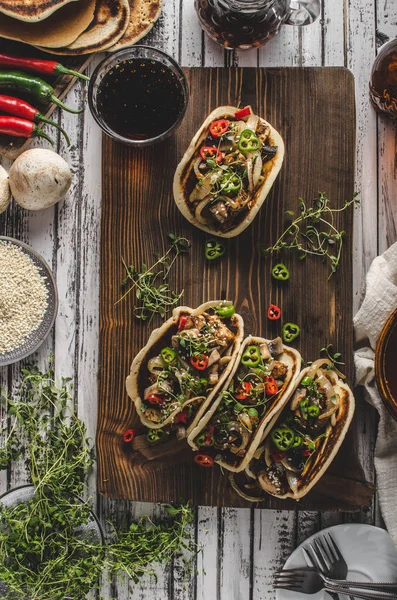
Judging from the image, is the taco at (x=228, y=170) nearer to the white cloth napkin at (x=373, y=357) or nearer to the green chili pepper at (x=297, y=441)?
the white cloth napkin at (x=373, y=357)

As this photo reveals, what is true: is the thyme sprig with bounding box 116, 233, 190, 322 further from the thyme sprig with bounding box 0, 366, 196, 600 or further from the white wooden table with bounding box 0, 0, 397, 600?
the thyme sprig with bounding box 0, 366, 196, 600

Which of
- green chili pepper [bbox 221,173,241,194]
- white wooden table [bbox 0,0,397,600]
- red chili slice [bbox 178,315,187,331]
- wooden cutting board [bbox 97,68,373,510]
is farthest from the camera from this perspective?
white wooden table [bbox 0,0,397,600]

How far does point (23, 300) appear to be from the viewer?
2.91m

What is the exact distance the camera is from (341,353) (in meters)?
2.85

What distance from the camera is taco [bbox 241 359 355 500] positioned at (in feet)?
8.82

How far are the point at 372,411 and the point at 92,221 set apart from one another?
61.7 inches

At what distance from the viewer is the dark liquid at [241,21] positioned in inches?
107

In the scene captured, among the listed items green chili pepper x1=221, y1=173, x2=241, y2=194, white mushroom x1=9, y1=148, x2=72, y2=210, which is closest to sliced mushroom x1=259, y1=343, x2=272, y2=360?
green chili pepper x1=221, y1=173, x2=241, y2=194

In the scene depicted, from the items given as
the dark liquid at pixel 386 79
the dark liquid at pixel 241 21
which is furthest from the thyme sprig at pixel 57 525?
the dark liquid at pixel 386 79

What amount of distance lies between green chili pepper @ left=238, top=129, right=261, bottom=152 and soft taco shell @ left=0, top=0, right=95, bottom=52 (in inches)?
35.8

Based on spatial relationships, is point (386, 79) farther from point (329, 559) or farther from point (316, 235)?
point (329, 559)

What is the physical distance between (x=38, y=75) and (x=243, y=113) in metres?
0.98

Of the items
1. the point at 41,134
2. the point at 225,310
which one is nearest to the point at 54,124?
the point at 41,134

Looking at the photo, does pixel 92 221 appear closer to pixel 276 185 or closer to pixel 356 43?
pixel 276 185
